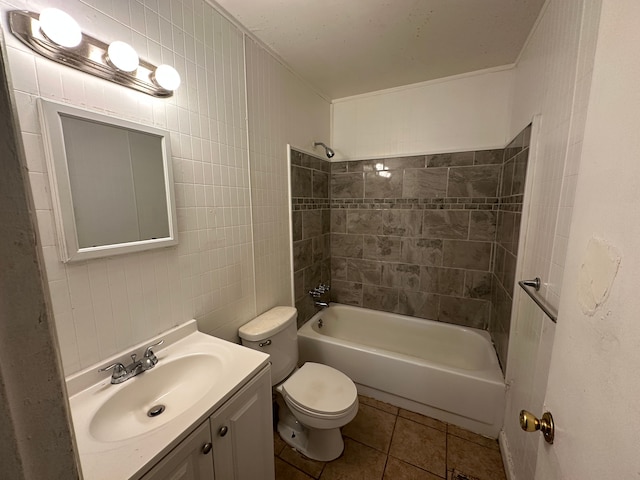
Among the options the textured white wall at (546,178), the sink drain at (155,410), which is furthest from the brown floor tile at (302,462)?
the textured white wall at (546,178)

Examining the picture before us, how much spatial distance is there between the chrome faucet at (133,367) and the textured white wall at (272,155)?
715mm

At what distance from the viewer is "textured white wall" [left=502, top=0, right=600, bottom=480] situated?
956mm

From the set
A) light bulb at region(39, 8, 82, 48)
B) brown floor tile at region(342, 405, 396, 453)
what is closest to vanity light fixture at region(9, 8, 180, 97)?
light bulb at region(39, 8, 82, 48)

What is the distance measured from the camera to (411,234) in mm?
2363

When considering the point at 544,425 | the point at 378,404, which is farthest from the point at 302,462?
the point at 544,425

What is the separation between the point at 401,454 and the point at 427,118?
2.39 m

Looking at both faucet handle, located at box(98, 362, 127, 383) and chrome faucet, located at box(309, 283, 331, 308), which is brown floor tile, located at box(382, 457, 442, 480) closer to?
chrome faucet, located at box(309, 283, 331, 308)

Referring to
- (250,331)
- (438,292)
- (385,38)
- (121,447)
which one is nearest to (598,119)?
(121,447)

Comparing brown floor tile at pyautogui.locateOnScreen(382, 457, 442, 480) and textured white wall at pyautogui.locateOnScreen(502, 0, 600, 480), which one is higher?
textured white wall at pyautogui.locateOnScreen(502, 0, 600, 480)

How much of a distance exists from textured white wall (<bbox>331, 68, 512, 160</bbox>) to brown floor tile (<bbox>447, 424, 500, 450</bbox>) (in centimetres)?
199

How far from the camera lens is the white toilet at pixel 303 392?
1.42m

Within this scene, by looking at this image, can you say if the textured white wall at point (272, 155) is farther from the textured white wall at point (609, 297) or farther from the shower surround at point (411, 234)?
the textured white wall at point (609, 297)

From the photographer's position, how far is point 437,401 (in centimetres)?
177

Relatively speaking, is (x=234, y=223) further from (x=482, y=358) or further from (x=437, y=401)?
(x=482, y=358)
